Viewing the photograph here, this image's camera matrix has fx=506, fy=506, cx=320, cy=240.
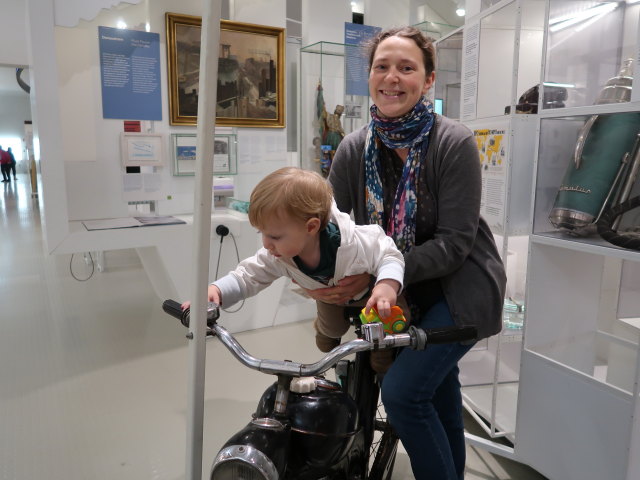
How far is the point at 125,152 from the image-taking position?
3.48 meters

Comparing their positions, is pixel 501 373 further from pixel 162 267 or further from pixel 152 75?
pixel 152 75

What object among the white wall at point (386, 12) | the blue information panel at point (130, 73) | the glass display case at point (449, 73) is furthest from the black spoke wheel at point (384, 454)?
the white wall at point (386, 12)

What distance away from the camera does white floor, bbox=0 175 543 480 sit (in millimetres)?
2217

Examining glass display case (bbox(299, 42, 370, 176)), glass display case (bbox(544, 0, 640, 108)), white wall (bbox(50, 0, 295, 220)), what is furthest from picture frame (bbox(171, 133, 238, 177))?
glass display case (bbox(544, 0, 640, 108))

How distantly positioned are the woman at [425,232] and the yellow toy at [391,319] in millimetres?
206

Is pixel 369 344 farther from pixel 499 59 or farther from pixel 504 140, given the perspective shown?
pixel 499 59

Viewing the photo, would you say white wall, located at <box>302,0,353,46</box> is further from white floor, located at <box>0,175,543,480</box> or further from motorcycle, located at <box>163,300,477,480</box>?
motorcycle, located at <box>163,300,477,480</box>

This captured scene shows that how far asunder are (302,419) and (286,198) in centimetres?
48

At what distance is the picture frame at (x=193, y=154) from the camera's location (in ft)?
12.0

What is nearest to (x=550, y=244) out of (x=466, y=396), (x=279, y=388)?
(x=466, y=396)

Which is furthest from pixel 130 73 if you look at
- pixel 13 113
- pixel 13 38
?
pixel 13 113

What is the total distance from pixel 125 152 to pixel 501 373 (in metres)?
2.78

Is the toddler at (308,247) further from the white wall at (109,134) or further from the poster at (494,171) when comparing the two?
the white wall at (109,134)

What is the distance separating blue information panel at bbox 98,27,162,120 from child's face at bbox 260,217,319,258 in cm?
265
